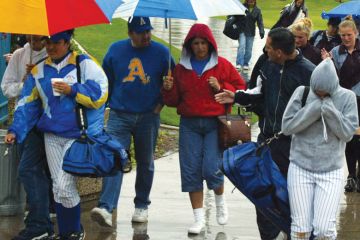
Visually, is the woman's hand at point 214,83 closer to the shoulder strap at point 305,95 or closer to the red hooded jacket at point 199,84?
the red hooded jacket at point 199,84

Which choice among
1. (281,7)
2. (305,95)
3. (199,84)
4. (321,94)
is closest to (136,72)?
(199,84)

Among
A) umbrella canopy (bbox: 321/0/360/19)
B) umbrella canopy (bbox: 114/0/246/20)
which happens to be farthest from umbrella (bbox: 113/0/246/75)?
umbrella canopy (bbox: 321/0/360/19)

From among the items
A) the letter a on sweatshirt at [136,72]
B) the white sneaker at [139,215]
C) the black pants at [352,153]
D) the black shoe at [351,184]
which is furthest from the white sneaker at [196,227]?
the black pants at [352,153]

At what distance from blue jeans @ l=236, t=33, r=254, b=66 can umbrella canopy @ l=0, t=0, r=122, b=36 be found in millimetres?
13645

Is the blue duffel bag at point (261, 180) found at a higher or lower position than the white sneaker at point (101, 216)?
higher

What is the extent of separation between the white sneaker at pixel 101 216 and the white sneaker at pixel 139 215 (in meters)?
0.38

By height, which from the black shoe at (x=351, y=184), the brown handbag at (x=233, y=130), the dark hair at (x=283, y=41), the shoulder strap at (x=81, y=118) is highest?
the dark hair at (x=283, y=41)

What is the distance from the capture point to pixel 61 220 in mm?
7910

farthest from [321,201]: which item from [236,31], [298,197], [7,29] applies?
[236,31]

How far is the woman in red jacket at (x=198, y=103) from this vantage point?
28.0 ft

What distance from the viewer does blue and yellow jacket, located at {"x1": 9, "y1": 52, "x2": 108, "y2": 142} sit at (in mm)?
7695

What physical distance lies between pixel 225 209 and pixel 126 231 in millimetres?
882

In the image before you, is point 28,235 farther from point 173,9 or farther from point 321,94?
point 321,94

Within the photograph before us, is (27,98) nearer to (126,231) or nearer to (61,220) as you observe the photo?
(61,220)
